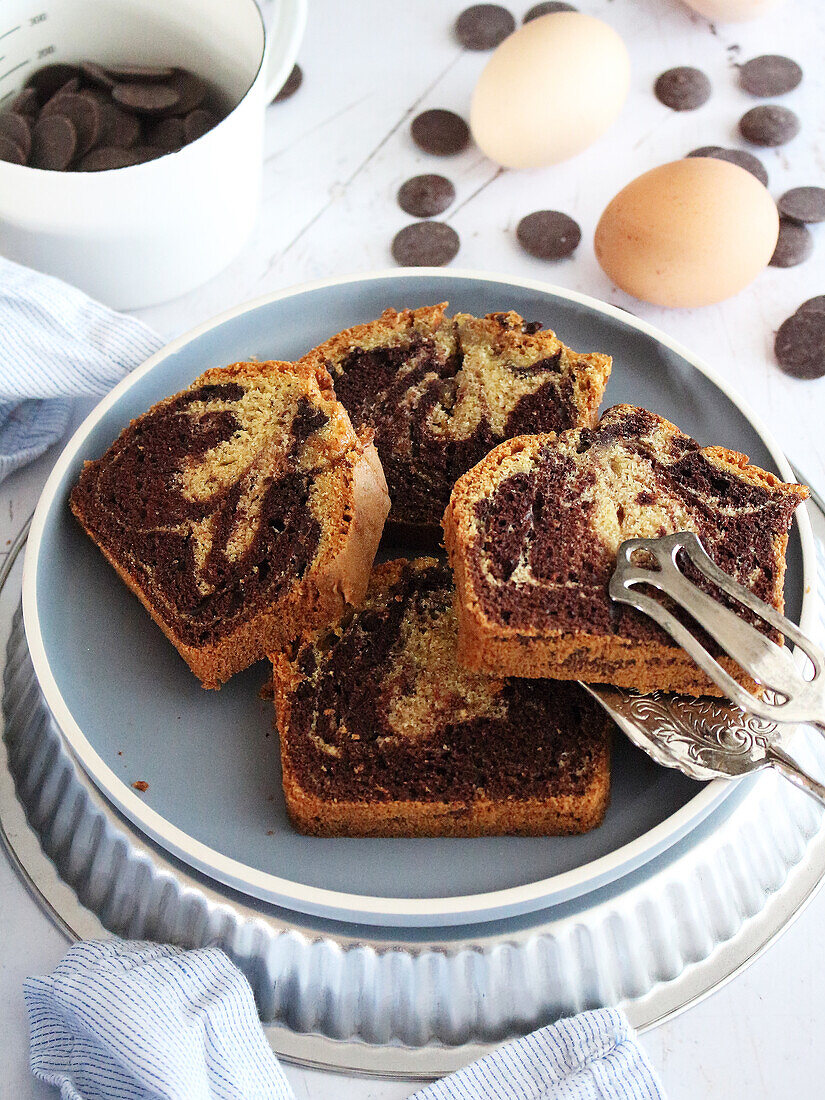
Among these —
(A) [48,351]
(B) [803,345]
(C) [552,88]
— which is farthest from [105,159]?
(B) [803,345]

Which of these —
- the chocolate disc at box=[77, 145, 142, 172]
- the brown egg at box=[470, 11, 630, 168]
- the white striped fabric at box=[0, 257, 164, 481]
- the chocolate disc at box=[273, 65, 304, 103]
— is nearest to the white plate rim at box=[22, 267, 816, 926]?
the white striped fabric at box=[0, 257, 164, 481]

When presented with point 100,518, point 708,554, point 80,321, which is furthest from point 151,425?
point 708,554

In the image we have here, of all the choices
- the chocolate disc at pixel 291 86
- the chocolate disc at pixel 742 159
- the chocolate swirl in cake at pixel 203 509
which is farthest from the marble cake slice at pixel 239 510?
the chocolate disc at pixel 742 159

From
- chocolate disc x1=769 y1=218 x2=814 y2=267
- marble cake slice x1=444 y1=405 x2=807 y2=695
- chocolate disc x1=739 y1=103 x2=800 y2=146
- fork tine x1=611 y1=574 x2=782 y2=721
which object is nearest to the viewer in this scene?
fork tine x1=611 y1=574 x2=782 y2=721

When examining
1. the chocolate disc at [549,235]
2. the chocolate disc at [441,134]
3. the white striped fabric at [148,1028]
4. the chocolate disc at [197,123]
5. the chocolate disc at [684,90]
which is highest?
the chocolate disc at [197,123]

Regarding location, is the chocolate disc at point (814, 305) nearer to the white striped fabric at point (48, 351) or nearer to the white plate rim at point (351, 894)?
the white plate rim at point (351, 894)

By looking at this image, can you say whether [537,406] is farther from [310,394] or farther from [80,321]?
[80,321]

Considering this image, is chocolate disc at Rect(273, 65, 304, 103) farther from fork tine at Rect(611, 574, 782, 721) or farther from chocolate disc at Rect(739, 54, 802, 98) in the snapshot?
fork tine at Rect(611, 574, 782, 721)

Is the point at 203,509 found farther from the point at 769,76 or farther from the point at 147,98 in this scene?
the point at 769,76
